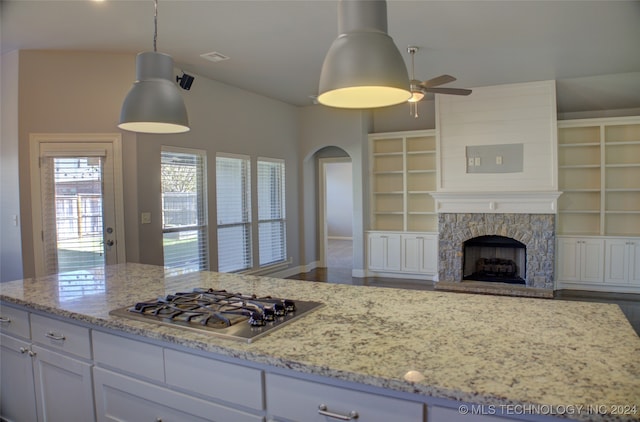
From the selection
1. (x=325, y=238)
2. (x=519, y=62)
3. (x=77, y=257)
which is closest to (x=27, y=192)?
(x=77, y=257)

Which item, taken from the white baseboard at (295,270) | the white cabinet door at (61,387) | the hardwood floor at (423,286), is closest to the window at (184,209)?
the white baseboard at (295,270)

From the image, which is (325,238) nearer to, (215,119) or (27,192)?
(215,119)

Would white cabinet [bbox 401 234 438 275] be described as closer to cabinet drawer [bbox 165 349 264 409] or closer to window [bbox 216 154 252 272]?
window [bbox 216 154 252 272]

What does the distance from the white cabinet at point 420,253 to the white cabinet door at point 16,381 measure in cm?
551

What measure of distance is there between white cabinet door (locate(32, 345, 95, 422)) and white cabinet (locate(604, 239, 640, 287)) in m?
6.41

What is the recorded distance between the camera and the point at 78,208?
4520 millimetres

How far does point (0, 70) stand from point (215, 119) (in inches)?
92.6

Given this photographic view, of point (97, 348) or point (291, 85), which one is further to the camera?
point (291, 85)

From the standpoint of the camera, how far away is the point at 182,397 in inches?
→ 62.4

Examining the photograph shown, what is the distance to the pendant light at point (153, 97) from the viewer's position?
7.25 ft

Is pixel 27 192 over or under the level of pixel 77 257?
over

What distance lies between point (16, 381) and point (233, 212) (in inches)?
152

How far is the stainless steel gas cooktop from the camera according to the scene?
5.27ft

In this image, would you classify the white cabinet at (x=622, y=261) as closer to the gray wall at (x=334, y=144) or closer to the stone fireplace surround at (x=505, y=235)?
the stone fireplace surround at (x=505, y=235)
